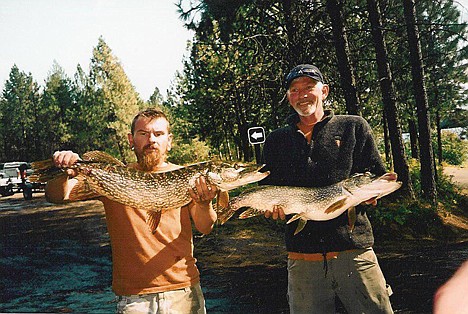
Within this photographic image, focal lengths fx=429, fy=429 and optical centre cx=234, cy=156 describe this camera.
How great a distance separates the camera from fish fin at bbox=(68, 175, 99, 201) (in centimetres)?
256

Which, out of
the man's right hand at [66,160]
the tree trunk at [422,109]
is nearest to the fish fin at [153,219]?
the man's right hand at [66,160]

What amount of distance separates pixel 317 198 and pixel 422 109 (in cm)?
805

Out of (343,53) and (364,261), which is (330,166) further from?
(343,53)

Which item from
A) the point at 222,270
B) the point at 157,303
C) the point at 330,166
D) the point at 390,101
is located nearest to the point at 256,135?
the point at 390,101

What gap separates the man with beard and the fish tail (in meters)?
0.04

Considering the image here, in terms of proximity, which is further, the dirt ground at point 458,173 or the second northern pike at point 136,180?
the dirt ground at point 458,173

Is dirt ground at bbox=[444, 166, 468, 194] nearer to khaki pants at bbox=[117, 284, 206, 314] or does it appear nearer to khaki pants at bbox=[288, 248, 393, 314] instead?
khaki pants at bbox=[288, 248, 393, 314]

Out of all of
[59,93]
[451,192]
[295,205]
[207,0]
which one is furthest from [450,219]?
→ [59,93]

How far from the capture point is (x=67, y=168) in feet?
8.22

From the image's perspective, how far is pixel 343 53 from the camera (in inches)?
312

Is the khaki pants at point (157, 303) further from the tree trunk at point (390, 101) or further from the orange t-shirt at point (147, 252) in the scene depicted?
the tree trunk at point (390, 101)

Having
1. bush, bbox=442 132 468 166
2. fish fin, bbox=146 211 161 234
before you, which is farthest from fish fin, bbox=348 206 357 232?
bush, bbox=442 132 468 166

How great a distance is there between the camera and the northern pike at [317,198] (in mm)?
2699

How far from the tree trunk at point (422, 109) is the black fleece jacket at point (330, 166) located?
7.47 m
